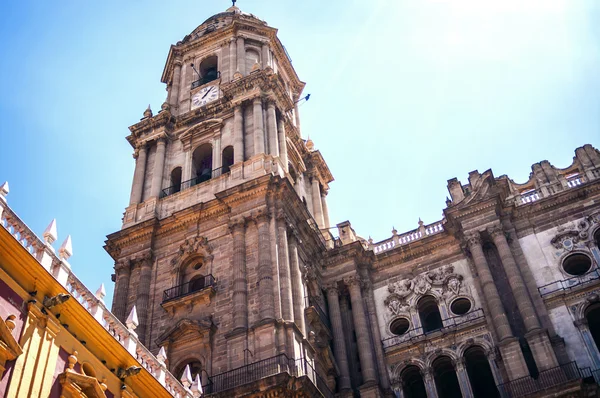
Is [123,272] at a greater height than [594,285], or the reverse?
[123,272]

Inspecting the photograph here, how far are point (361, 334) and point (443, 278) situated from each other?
15.4 ft

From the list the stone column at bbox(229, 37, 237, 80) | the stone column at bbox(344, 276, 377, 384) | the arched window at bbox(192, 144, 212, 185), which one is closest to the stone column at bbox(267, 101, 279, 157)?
the arched window at bbox(192, 144, 212, 185)

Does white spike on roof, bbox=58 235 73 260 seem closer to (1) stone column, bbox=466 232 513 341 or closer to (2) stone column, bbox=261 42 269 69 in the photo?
(1) stone column, bbox=466 232 513 341

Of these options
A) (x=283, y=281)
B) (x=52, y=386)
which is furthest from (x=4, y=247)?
(x=283, y=281)

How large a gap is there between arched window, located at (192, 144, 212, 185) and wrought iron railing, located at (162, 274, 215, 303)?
7849 mm

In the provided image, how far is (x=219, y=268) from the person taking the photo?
99.5 feet

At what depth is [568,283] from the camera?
98.6ft

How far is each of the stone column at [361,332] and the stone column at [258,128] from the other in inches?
297

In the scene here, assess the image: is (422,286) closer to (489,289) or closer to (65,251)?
(489,289)

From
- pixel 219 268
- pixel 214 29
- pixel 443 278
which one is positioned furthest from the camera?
pixel 214 29

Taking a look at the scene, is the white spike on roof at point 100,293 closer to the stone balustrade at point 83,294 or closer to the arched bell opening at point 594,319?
the stone balustrade at point 83,294

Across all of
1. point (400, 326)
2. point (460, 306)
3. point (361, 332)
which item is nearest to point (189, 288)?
point (361, 332)

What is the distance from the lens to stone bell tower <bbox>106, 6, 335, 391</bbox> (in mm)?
27516

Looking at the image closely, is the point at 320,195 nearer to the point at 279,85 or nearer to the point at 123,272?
the point at 279,85
